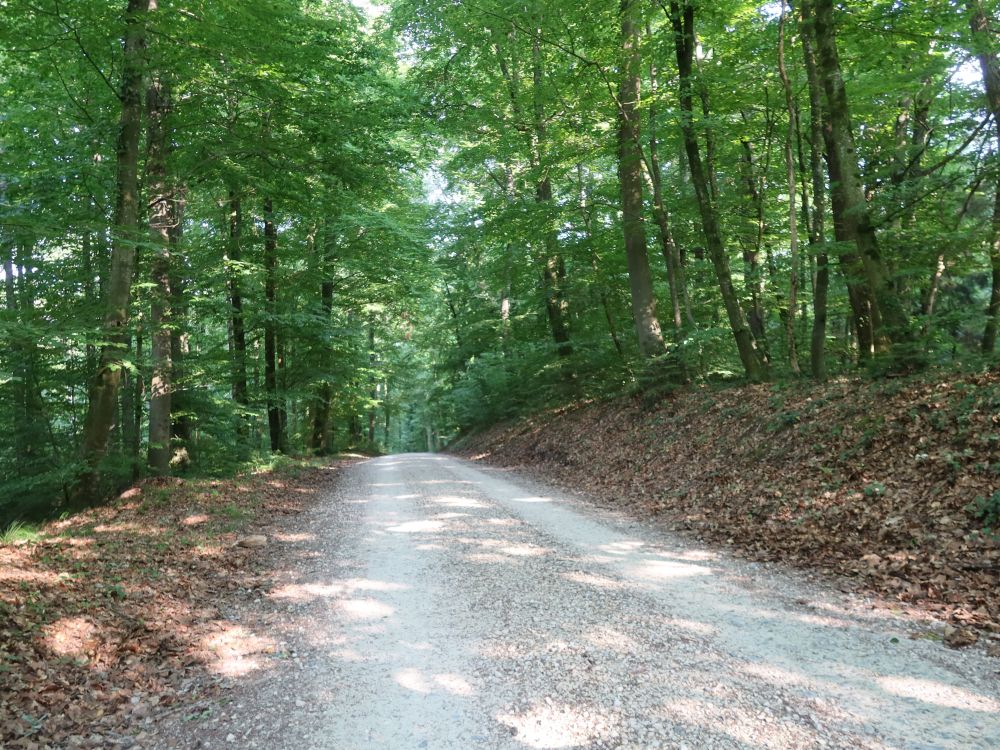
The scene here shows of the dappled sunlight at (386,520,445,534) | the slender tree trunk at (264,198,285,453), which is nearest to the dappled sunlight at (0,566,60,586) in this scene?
the dappled sunlight at (386,520,445,534)

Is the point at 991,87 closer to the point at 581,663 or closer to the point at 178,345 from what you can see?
the point at 581,663

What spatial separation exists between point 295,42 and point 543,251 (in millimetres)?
8958

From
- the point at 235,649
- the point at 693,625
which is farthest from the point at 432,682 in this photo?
the point at 693,625

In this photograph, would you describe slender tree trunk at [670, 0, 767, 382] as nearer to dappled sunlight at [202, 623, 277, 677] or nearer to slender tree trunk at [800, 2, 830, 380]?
slender tree trunk at [800, 2, 830, 380]

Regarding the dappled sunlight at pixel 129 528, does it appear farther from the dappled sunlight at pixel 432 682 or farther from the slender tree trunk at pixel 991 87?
the slender tree trunk at pixel 991 87

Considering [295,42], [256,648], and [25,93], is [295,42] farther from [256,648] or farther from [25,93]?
[256,648]

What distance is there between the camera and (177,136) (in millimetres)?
10477

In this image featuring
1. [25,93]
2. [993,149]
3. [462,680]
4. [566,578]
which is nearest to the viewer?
[462,680]

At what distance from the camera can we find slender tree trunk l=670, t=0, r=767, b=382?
11562 millimetres

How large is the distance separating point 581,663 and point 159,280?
10383 millimetres

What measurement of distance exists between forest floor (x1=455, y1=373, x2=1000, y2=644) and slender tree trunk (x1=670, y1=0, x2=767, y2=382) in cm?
105

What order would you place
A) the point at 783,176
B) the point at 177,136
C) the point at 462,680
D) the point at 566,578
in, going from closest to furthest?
the point at 462,680 → the point at 566,578 → the point at 177,136 → the point at 783,176

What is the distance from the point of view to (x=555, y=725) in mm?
3100

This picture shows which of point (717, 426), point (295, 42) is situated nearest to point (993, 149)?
point (717, 426)
